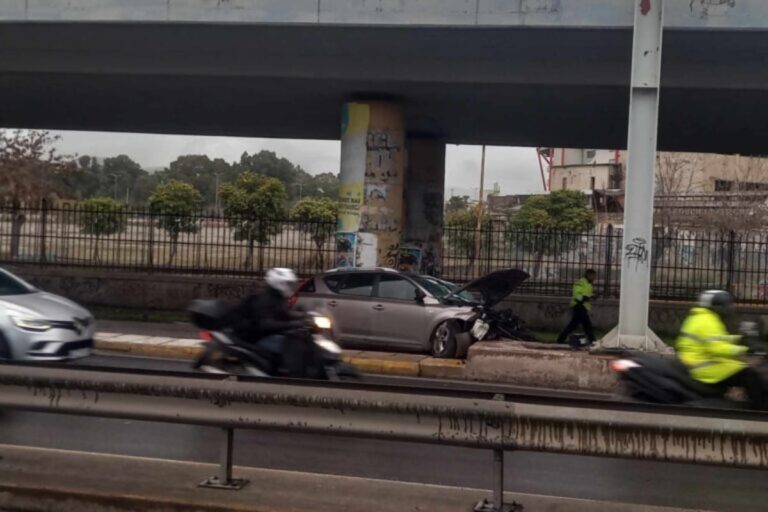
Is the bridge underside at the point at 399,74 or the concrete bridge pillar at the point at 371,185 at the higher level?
the bridge underside at the point at 399,74

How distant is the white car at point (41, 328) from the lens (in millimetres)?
10750

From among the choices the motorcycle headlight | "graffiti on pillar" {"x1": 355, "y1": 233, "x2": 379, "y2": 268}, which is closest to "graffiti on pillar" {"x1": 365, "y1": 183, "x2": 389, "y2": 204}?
"graffiti on pillar" {"x1": 355, "y1": 233, "x2": 379, "y2": 268}

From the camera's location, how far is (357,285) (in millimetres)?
17578

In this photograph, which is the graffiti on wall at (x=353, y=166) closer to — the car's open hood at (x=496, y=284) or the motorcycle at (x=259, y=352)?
the car's open hood at (x=496, y=284)

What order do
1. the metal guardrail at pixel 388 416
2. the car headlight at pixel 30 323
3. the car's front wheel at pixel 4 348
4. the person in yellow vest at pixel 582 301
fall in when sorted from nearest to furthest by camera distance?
the metal guardrail at pixel 388 416 < the car's front wheel at pixel 4 348 < the car headlight at pixel 30 323 < the person in yellow vest at pixel 582 301

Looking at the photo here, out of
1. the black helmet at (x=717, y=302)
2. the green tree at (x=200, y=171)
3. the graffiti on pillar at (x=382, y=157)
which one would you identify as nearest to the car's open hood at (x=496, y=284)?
the graffiti on pillar at (x=382, y=157)

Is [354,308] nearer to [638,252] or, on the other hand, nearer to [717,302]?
[638,252]

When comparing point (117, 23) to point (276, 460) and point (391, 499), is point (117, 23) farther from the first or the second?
point (391, 499)

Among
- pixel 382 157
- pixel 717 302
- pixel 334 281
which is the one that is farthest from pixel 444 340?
pixel 717 302

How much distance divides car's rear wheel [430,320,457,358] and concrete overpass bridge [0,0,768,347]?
2.85 m

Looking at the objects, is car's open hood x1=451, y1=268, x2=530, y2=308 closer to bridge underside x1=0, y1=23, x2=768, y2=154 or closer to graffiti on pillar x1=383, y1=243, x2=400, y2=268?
bridge underside x1=0, y1=23, x2=768, y2=154

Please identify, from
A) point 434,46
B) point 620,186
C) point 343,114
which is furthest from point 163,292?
point 620,186

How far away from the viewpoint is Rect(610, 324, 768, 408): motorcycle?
8.18 metres

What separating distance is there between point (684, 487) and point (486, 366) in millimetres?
7343
